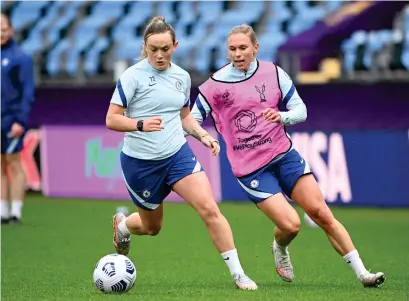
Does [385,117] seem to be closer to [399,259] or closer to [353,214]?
[353,214]

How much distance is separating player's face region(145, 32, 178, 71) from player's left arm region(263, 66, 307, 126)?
833mm

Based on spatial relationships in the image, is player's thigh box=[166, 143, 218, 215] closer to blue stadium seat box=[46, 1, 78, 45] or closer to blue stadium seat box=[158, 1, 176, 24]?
blue stadium seat box=[158, 1, 176, 24]

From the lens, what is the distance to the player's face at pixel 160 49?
817cm

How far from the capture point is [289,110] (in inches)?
339

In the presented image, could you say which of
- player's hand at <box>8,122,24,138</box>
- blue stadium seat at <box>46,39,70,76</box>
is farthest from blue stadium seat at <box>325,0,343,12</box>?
player's hand at <box>8,122,24,138</box>

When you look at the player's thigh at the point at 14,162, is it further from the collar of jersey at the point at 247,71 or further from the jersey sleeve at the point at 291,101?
the jersey sleeve at the point at 291,101

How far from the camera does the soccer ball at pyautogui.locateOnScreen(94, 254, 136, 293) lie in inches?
314

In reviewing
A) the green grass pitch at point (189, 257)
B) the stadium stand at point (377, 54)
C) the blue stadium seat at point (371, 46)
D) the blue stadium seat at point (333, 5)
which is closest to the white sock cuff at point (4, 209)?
the green grass pitch at point (189, 257)

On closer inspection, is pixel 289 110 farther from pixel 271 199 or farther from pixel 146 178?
pixel 146 178

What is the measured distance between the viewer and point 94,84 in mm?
19438

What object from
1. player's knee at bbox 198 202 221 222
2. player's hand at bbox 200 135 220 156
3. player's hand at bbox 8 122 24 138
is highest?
player's hand at bbox 200 135 220 156

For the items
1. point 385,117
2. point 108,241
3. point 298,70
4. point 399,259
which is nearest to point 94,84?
point 298,70

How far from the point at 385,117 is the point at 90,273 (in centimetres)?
861

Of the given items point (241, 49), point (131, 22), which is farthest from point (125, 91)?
point (131, 22)
